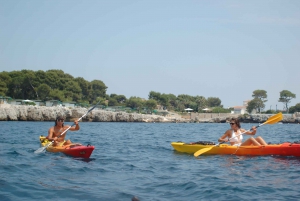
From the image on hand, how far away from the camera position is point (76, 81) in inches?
3206

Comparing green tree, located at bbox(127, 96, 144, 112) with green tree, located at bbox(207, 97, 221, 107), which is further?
green tree, located at bbox(207, 97, 221, 107)

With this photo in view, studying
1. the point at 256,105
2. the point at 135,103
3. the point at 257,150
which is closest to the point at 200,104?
the point at 256,105

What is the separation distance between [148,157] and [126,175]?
12.0ft

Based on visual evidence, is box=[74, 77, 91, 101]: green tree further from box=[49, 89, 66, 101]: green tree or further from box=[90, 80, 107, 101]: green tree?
box=[49, 89, 66, 101]: green tree

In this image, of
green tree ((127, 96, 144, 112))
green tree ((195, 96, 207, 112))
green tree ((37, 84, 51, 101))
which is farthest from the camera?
green tree ((195, 96, 207, 112))

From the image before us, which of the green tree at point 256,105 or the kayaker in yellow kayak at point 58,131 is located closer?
the kayaker in yellow kayak at point 58,131

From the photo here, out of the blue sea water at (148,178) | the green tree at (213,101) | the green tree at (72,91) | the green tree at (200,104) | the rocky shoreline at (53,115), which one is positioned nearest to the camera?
the blue sea water at (148,178)

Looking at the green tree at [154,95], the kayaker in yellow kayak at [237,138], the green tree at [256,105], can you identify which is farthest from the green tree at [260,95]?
the kayaker in yellow kayak at [237,138]

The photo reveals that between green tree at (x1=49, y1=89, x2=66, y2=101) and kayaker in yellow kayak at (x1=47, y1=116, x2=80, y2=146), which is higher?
green tree at (x1=49, y1=89, x2=66, y2=101)

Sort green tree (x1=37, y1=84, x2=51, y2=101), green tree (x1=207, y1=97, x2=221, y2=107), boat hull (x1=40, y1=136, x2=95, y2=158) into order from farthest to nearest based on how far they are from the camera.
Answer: green tree (x1=207, y1=97, x2=221, y2=107)
green tree (x1=37, y1=84, x2=51, y2=101)
boat hull (x1=40, y1=136, x2=95, y2=158)

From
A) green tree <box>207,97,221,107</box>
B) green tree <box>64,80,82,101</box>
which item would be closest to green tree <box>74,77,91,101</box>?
green tree <box>64,80,82,101</box>

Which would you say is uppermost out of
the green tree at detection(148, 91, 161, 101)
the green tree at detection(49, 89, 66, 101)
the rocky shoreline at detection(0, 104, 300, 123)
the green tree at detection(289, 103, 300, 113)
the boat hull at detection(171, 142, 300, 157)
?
the green tree at detection(148, 91, 161, 101)

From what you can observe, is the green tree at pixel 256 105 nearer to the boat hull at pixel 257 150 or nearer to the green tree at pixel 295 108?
the green tree at pixel 295 108

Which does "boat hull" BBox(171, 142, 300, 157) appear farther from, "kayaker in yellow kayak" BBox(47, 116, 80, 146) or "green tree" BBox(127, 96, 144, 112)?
"green tree" BBox(127, 96, 144, 112)
